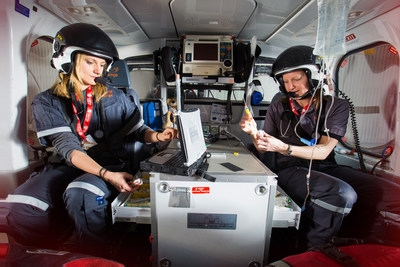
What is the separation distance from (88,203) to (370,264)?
1605 millimetres

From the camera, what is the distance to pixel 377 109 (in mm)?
2293

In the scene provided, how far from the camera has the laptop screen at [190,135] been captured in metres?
1.04

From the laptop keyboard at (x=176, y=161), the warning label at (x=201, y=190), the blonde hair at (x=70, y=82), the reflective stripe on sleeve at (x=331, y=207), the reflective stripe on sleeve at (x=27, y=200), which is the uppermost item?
the blonde hair at (x=70, y=82)

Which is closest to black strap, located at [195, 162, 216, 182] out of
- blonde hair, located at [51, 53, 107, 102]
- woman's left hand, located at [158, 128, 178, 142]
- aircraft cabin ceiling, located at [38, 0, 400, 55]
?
woman's left hand, located at [158, 128, 178, 142]

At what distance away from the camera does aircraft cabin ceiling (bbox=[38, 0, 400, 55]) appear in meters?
1.93

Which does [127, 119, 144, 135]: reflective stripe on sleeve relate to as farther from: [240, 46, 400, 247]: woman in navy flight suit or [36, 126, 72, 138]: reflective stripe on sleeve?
[240, 46, 400, 247]: woman in navy flight suit

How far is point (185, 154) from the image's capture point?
1.04 m

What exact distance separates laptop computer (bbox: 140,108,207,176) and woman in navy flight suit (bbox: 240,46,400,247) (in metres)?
0.38

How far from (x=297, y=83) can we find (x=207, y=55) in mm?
1513

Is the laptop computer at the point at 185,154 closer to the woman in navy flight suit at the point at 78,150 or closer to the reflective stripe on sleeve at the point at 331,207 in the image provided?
the woman in navy flight suit at the point at 78,150

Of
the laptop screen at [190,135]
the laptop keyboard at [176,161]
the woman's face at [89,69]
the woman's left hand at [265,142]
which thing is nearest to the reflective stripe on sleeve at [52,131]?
the woman's face at [89,69]

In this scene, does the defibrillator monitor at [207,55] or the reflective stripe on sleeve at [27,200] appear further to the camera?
the defibrillator monitor at [207,55]

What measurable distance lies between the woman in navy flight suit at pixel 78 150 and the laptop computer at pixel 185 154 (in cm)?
33

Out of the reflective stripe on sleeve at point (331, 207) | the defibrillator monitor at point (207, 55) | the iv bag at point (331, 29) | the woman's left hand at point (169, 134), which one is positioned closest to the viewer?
the reflective stripe on sleeve at point (331, 207)
